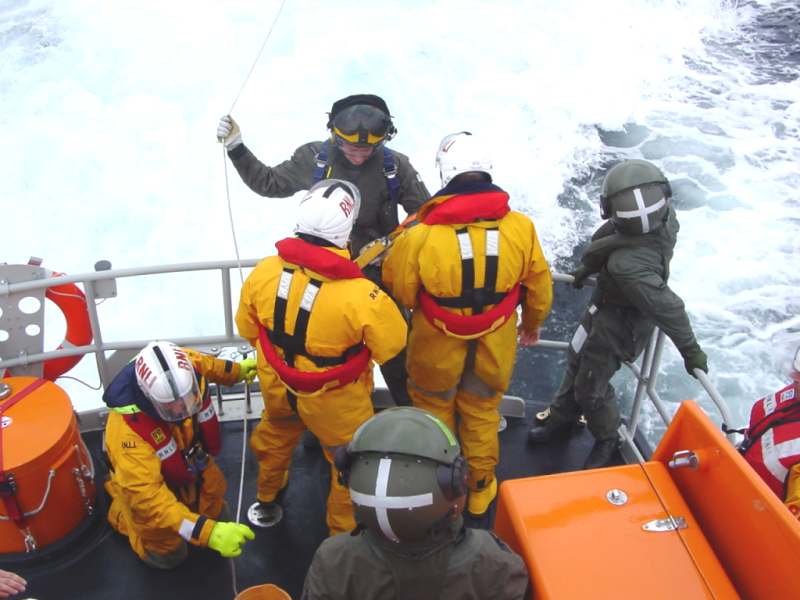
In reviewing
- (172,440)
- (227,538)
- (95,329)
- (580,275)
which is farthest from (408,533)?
(95,329)

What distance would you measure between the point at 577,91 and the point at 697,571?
9110mm

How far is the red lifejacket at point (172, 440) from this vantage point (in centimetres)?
256

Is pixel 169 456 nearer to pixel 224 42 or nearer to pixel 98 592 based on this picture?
pixel 98 592

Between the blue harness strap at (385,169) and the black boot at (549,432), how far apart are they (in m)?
1.36

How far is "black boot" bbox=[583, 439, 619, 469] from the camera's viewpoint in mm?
3512

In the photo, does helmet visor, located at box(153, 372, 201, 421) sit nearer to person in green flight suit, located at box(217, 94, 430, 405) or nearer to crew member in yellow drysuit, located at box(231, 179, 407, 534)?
crew member in yellow drysuit, located at box(231, 179, 407, 534)

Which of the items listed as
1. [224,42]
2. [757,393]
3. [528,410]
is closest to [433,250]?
[528,410]

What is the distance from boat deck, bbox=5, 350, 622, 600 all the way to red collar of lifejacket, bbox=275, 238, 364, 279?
1.25 meters

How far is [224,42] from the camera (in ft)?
30.6

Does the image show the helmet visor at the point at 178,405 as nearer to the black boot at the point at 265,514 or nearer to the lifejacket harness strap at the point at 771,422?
the black boot at the point at 265,514

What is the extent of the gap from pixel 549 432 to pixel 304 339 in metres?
1.66

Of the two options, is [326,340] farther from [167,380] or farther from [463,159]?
[463,159]

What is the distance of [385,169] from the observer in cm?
335

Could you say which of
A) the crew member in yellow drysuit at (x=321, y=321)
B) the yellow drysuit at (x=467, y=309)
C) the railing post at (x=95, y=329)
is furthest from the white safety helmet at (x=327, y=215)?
the railing post at (x=95, y=329)
